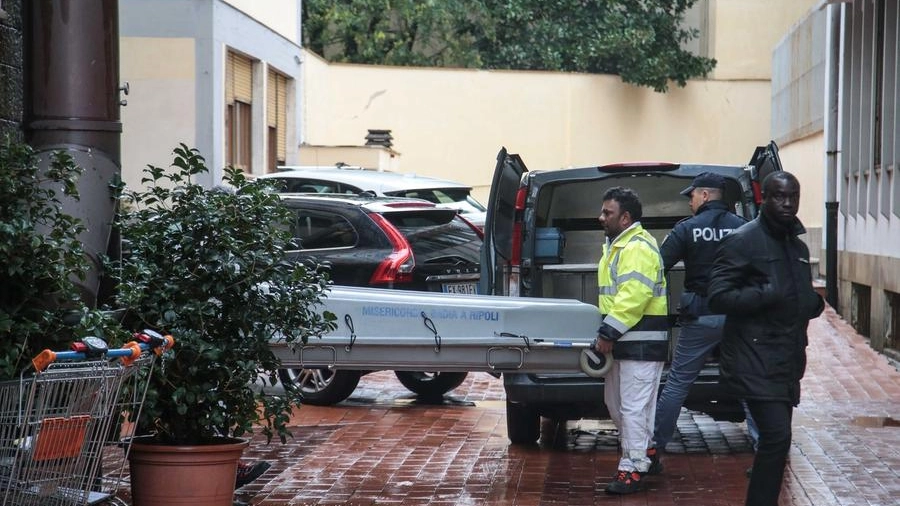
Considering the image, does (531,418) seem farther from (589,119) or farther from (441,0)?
(441,0)

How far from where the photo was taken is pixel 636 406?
7.93 meters

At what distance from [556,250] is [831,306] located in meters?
11.4

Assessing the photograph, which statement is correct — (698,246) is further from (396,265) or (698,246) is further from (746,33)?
(746,33)

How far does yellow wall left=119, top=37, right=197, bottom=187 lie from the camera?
1934 centimetres

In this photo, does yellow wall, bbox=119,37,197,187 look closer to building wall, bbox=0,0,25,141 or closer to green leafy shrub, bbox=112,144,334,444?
building wall, bbox=0,0,25,141

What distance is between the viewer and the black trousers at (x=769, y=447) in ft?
20.6

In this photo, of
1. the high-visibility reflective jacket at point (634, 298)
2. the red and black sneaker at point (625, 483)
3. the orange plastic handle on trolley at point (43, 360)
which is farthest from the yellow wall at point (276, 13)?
the orange plastic handle on trolley at point (43, 360)

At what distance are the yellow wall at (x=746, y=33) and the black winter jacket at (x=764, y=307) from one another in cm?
3083

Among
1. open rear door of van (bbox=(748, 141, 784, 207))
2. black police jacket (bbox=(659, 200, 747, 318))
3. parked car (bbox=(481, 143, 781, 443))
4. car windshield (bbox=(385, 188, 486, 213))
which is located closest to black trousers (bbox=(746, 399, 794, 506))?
black police jacket (bbox=(659, 200, 747, 318))

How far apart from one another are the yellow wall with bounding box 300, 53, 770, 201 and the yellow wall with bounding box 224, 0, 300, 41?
446cm

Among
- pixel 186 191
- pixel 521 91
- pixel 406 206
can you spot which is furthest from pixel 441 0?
pixel 186 191

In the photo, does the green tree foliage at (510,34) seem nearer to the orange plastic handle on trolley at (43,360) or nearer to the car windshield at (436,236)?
the car windshield at (436,236)

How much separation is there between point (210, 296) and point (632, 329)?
2.43 metres

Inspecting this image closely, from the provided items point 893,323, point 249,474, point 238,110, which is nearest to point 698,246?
point 249,474
